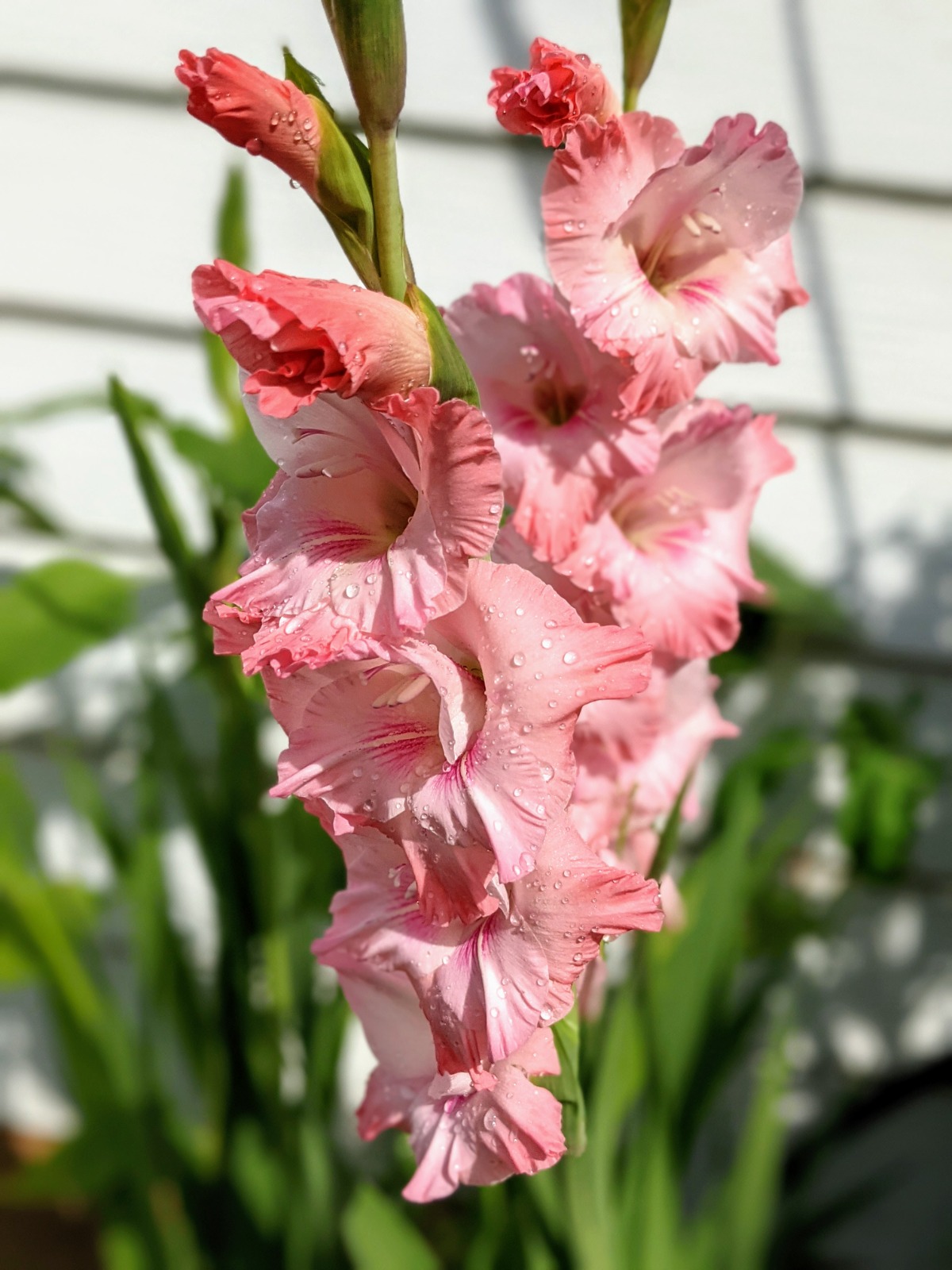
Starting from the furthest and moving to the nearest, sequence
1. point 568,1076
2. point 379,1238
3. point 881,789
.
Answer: point 881,789
point 379,1238
point 568,1076

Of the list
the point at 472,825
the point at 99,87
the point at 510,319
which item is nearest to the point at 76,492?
the point at 99,87

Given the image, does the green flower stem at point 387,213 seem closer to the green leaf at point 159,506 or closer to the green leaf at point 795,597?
the green leaf at point 159,506

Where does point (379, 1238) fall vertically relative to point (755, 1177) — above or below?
above

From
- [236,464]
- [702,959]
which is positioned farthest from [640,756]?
[702,959]

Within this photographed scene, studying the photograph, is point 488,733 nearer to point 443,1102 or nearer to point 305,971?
point 443,1102

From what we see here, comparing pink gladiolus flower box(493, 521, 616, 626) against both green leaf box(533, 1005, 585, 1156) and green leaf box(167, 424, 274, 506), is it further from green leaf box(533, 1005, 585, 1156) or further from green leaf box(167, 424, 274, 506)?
green leaf box(167, 424, 274, 506)

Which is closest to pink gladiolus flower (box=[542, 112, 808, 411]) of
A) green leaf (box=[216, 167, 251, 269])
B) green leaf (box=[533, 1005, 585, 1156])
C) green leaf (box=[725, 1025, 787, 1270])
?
green leaf (box=[533, 1005, 585, 1156])

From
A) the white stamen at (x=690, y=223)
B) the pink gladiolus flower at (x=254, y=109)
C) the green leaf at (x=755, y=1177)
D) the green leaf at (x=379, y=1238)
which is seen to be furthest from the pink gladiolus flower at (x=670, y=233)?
the green leaf at (x=755, y=1177)
